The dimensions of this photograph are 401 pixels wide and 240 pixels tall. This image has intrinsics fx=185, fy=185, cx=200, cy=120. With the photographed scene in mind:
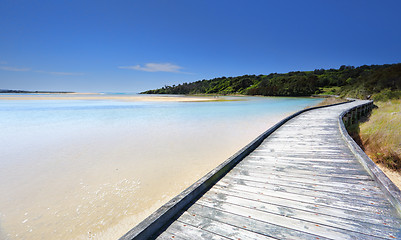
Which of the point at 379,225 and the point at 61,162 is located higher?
the point at 379,225

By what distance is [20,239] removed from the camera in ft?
8.96

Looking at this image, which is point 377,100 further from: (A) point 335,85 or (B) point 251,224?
(A) point 335,85

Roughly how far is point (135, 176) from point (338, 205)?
406 centimetres

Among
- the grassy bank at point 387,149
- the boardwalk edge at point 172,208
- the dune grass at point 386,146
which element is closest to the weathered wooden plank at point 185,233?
the boardwalk edge at point 172,208

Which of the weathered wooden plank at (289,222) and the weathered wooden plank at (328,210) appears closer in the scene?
the weathered wooden plank at (289,222)

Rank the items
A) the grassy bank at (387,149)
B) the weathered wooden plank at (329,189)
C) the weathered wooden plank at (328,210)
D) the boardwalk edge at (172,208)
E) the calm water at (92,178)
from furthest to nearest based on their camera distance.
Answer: the grassy bank at (387,149) → the calm water at (92,178) → the weathered wooden plank at (329,189) → the weathered wooden plank at (328,210) → the boardwalk edge at (172,208)

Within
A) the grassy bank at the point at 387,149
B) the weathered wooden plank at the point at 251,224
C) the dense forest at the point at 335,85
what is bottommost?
the grassy bank at the point at 387,149

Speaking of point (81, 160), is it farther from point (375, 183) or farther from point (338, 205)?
point (375, 183)

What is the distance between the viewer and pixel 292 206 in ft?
7.27

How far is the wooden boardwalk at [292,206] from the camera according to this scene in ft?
5.93

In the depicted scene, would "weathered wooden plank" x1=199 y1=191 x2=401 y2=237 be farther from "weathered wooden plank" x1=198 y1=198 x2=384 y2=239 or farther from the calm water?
the calm water

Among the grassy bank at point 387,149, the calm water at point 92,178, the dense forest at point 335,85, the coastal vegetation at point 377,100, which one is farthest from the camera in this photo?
the dense forest at point 335,85

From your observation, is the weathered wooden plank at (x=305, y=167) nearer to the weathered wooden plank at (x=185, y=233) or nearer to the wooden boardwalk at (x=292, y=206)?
the wooden boardwalk at (x=292, y=206)

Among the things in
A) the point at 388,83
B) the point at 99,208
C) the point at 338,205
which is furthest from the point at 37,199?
the point at 388,83
